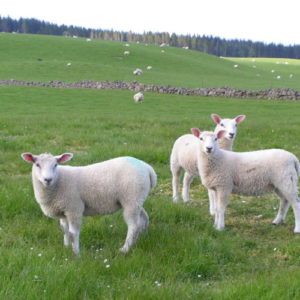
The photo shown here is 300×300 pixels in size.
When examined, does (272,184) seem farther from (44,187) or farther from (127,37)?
(127,37)

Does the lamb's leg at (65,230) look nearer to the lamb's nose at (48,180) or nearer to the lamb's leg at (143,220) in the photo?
the lamb's nose at (48,180)

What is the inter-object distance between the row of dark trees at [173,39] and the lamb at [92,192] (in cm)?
13817

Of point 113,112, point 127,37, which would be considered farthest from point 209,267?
point 127,37

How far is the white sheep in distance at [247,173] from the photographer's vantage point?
615cm

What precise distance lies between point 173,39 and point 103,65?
323 feet

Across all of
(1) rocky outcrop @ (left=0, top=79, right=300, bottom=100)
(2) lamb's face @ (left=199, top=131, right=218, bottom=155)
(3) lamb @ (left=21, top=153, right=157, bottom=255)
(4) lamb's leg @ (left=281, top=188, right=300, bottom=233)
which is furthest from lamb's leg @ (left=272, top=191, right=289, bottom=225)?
(1) rocky outcrop @ (left=0, top=79, right=300, bottom=100)

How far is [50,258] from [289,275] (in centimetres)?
228

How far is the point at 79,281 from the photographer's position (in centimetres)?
384

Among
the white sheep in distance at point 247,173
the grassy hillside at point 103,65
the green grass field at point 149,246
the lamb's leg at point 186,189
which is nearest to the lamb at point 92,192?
the green grass field at point 149,246

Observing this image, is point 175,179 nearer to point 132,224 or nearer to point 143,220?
point 143,220

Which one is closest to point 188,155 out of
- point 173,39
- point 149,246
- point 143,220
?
point 143,220

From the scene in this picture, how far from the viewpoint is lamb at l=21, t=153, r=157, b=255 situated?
5.09 metres

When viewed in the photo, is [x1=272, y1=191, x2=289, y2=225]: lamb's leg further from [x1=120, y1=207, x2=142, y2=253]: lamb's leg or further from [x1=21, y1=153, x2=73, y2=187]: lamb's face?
[x1=21, y1=153, x2=73, y2=187]: lamb's face

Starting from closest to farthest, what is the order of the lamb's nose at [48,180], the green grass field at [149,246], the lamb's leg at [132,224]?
the green grass field at [149,246] < the lamb's nose at [48,180] < the lamb's leg at [132,224]
